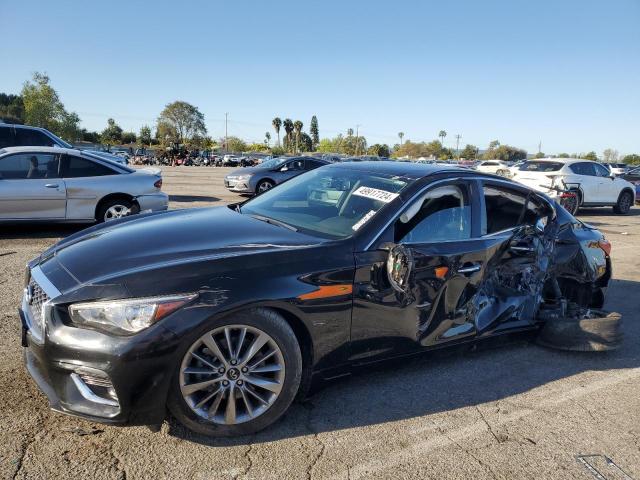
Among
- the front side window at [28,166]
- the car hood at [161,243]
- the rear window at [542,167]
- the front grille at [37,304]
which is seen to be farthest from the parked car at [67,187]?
the rear window at [542,167]

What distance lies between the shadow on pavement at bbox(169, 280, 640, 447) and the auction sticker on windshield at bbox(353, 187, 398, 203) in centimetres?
110

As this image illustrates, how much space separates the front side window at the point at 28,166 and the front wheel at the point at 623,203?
16.0 metres

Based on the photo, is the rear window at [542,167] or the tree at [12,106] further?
the tree at [12,106]

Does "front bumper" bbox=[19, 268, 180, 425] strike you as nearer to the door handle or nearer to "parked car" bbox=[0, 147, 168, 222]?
the door handle

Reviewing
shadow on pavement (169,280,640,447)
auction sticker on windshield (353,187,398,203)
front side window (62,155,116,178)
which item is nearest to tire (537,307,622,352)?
A: shadow on pavement (169,280,640,447)

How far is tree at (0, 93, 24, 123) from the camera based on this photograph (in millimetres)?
94162

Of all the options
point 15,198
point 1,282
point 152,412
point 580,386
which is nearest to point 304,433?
point 152,412

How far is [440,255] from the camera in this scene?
3.42m

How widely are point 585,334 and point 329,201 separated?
236 cm

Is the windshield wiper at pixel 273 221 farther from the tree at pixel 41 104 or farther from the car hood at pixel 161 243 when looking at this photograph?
the tree at pixel 41 104

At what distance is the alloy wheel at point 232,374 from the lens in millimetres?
2586

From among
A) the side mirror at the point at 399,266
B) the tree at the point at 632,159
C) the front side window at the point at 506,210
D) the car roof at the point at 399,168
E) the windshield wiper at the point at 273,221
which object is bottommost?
the side mirror at the point at 399,266

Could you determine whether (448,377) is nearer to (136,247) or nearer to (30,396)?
(136,247)

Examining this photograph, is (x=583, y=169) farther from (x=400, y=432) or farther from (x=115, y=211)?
(x=400, y=432)
